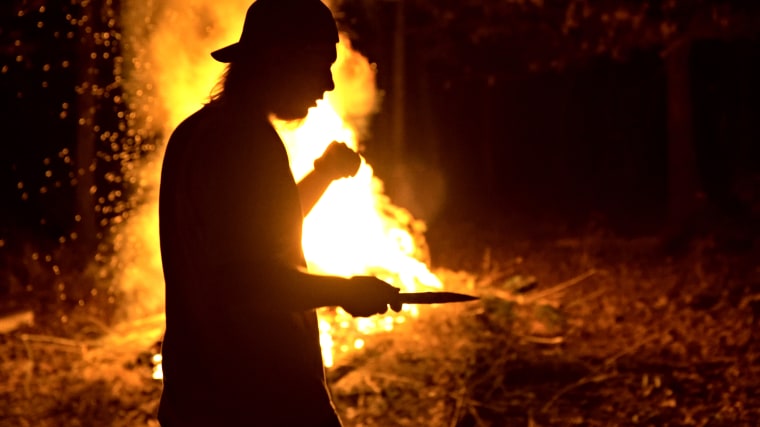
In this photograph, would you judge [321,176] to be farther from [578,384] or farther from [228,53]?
[578,384]

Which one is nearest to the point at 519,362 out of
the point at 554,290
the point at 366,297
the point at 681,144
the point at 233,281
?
the point at 554,290

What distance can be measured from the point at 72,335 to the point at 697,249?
713 cm

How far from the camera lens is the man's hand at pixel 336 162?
2535mm

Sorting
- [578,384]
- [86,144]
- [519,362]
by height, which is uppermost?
[86,144]

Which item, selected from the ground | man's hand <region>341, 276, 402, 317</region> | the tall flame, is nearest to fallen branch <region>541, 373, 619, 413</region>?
the ground

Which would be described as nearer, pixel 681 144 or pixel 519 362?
pixel 519 362

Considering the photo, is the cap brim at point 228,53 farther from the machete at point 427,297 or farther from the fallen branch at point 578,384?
the fallen branch at point 578,384

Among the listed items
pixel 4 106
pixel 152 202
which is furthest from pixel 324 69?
pixel 4 106

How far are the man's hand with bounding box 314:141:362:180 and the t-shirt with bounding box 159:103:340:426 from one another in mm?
680

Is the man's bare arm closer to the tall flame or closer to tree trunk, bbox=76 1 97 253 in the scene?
the tall flame

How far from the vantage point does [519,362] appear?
18.4 ft

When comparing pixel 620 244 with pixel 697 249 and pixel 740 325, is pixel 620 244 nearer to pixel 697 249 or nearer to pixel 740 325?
pixel 697 249

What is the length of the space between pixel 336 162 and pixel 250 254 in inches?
33.8

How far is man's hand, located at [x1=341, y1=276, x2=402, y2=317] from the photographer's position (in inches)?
69.2
